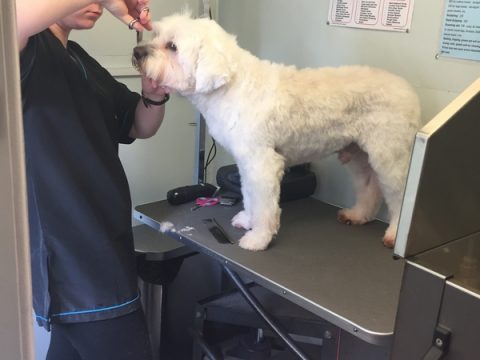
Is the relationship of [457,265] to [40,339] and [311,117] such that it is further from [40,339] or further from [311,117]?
[40,339]

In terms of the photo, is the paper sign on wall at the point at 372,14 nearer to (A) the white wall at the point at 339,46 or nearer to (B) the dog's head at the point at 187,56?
(A) the white wall at the point at 339,46

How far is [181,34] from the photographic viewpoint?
132 centimetres

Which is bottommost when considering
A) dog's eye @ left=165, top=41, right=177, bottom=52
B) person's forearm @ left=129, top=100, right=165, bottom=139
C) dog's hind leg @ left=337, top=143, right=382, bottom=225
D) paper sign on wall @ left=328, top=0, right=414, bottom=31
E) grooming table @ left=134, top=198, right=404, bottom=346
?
grooming table @ left=134, top=198, right=404, bottom=346

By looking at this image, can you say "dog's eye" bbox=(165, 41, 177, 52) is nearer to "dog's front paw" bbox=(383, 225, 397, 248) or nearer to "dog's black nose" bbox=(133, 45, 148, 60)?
"dog's black nose" bbox=(133, 45, 148, 60)

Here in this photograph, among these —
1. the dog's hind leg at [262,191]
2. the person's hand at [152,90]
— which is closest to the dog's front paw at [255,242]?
the dog's hind leg at [262,191]

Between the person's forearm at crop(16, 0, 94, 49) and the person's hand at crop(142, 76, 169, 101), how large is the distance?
0.47 meters

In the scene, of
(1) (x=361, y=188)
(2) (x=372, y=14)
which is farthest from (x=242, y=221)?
(2) (x=372, y=14)

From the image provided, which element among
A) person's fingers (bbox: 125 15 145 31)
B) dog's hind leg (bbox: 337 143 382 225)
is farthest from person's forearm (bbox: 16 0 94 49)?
dog's hind leg (bbox: 337 143 382 225)

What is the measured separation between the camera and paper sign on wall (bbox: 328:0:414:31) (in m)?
1.48

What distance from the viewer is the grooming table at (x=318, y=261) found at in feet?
3.61

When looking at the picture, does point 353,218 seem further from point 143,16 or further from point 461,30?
point 143,16

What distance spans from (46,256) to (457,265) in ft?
2.62

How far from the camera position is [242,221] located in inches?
58.6

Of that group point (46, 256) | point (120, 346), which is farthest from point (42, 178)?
point (120, 346)
